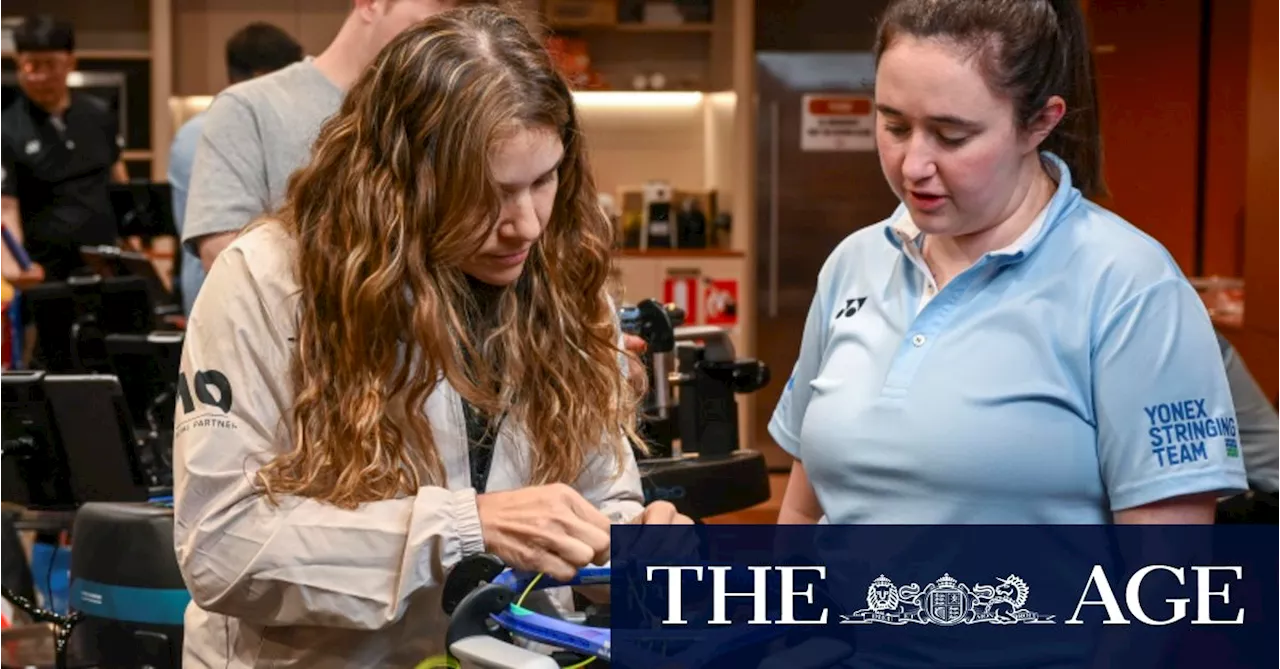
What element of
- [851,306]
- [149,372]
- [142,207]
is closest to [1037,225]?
[851,306]

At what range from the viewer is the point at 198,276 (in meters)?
3.74

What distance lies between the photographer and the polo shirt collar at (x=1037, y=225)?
1.81m

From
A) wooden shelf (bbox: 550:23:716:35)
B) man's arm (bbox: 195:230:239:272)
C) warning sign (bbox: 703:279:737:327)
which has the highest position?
wooden shelf (bbox: 550:23:716:35)

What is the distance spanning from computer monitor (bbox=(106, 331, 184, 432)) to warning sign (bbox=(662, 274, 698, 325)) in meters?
4.05

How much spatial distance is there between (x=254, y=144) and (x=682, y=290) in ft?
16.4

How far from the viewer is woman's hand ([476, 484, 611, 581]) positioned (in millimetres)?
1680

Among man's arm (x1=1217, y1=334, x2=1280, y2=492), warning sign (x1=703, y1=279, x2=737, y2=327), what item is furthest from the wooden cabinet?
man's arm (x1=1217, y1=334, x2=1280, y2=492)

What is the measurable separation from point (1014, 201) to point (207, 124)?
63.8 inches

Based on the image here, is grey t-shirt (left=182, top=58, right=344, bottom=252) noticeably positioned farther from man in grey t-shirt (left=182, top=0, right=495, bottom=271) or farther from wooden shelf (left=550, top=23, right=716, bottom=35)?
wooden shelf (left=550, top=23, right=716, bottom=35)

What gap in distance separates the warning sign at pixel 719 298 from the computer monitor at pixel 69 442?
522 centimetres

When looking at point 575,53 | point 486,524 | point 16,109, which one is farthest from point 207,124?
point 575,53

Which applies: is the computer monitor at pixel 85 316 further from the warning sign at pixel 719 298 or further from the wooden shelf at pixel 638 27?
the wooden shelf at pixel 638 27

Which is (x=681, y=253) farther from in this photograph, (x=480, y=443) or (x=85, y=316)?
(x=480, y=443)

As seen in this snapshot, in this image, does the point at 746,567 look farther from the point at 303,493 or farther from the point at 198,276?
the point at 198,276
